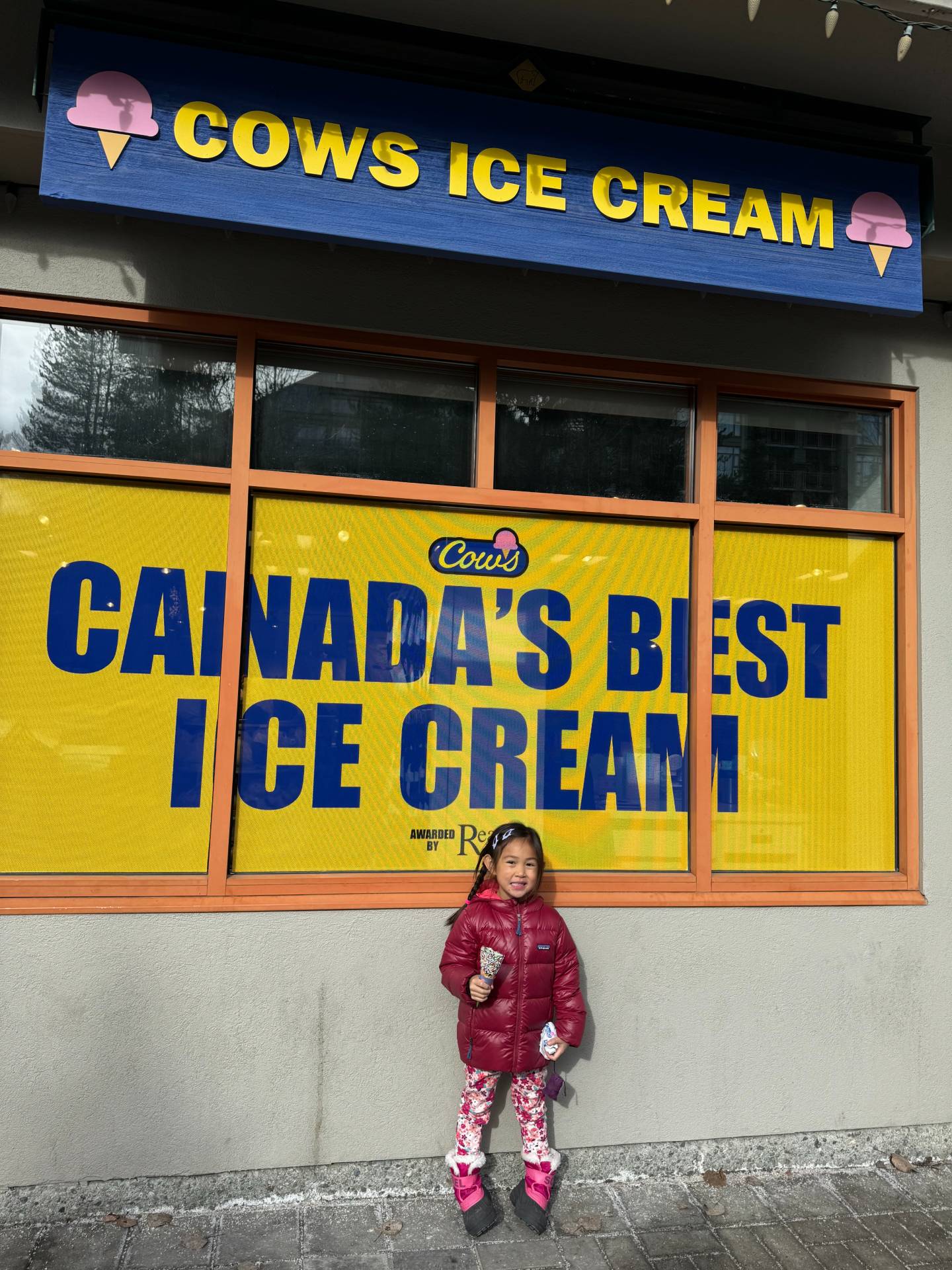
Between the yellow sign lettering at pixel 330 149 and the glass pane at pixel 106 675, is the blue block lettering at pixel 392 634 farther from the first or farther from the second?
the yellow sign lettering at pixel 330 149

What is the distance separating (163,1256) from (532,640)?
104 inches

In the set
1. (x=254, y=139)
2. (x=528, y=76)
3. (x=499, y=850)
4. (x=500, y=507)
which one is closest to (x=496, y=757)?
(x=499, y=850)

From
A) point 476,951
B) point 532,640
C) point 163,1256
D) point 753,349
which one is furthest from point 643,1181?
point 753,349

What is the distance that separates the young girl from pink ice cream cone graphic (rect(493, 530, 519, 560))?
1.18 m

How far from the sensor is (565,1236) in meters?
3.36

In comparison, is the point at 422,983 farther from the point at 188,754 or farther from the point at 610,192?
the point at 610,192

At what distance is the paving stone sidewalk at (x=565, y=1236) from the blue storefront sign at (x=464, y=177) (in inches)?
143

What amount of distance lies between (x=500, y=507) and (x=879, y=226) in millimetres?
1962

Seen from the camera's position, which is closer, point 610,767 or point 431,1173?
point 431,1173

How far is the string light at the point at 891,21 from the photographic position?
3.18 meters

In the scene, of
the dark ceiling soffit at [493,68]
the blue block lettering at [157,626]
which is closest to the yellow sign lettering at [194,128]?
the dark ceiling soffit at [493,68]

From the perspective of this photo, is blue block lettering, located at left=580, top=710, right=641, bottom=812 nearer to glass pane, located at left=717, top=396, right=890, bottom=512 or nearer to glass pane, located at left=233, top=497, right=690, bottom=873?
glass pane, located at left=233, top=497, right=690, bottom=873

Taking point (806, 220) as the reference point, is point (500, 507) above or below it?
below

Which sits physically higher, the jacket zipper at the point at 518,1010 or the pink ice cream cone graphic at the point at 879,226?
the pink ice cream cone graphic at the point at 879,226
